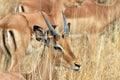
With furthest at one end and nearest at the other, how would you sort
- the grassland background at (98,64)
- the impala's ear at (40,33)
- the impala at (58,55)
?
the impala's ear at (40,33) → the grassland background at (98,64) → the impala at (58,55)

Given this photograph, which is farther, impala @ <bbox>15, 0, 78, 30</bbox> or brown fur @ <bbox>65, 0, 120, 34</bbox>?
brown fur @ <bbox>65, 0, 120, 34</bbox>

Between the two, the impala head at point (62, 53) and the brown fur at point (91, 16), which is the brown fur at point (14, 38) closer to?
the impala head at point (62, 53)

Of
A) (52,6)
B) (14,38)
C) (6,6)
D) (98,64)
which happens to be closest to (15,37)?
(14,38)

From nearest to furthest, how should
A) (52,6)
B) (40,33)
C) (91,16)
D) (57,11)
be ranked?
(40,33) → (57,11) → (52,6) → (91,16)

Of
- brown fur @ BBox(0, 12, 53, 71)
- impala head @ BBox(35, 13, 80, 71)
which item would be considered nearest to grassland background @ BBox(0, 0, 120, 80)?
impala head @ BBox(35, 13, 80, 71)

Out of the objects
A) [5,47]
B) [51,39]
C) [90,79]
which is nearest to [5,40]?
[5,47]

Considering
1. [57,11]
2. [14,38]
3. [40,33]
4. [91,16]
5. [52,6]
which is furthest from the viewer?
Result: [91,16]

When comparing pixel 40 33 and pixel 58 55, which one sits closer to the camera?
pixel 58 55

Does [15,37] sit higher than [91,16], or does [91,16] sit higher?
[15,37]

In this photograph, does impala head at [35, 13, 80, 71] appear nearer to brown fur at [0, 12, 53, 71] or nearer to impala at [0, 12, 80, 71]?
impala at [0, 12, 80, 71]

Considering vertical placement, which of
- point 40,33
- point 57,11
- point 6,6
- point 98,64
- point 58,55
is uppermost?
point 40,33

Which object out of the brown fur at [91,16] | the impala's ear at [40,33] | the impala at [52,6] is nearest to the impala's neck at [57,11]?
the impala at [52,6]

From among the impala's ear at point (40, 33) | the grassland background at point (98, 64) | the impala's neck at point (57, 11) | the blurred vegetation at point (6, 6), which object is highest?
the impala's ear at point (40, 33)

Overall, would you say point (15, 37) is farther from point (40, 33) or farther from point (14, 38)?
point (40, 33)
